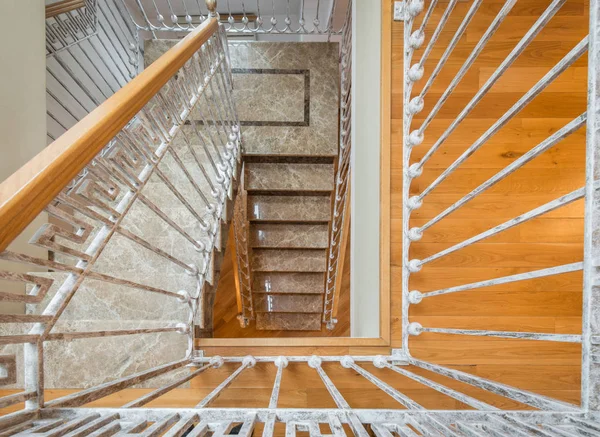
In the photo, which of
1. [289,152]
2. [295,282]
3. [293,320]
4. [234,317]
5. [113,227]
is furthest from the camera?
[234,317]

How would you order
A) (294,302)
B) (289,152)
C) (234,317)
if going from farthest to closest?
(234,317) < (294,302) < (289,152)

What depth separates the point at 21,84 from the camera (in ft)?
6.27

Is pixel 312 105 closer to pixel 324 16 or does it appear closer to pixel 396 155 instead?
pixel 324 16

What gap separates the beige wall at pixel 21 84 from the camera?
5.89 ft

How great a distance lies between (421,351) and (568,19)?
1.79 meters

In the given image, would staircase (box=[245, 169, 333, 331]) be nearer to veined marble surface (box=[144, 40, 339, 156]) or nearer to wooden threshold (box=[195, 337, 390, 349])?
veined marble surface (box=[144, 40, 339, 156])

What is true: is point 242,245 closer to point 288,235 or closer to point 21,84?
point 288,235

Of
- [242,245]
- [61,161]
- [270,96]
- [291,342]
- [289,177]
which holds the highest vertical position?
[270,96]

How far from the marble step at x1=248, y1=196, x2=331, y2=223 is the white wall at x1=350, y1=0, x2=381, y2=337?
51.6 inches

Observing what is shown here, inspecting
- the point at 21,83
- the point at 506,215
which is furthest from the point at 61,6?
the point at 506,215

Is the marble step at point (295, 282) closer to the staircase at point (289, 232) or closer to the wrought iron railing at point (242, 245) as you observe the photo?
the staircase at point (289, 232)

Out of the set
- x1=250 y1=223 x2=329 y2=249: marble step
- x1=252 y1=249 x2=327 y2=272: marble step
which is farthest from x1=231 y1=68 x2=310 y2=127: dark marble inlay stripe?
x1=252 y1=249 x2=327 y2=272: marble step

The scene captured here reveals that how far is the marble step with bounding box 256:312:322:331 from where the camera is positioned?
4.23 m

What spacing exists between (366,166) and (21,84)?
182 cm
